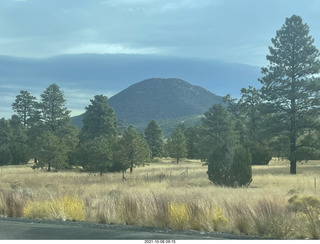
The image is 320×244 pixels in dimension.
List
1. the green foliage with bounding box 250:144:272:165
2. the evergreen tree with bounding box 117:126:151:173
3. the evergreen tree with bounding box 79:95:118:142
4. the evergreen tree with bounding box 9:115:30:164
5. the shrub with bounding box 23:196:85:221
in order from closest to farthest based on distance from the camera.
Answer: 1. the shrub with bounding box 23:196:85:221
2. the evergreen tree with bounding box 117:126:151:173
3. the green foliage with bounding box 250:144:272:165
4. the evergreen tree with bounding box 9:115:30:164
5. the evergreen tree with bounding box 79:95:118:142

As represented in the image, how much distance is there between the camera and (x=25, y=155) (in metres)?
61.6

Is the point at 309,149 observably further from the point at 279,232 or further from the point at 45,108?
the point at 45,108

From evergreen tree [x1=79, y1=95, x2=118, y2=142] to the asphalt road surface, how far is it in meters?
64.3

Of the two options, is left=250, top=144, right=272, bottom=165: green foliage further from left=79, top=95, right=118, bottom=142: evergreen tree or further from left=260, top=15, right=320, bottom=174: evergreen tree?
left=79, top=95, right=118, bottom=142: evergreen tree

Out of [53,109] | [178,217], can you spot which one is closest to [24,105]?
[53,109]

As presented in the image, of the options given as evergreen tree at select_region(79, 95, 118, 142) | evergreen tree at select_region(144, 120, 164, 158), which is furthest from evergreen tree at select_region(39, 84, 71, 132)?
evergreen tree at select_region(144, 120, 164, 158)

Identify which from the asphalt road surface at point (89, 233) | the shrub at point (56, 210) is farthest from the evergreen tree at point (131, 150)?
the asphalt road surface at point (89, 233)

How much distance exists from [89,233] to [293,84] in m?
36.0

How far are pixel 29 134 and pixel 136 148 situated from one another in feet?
126

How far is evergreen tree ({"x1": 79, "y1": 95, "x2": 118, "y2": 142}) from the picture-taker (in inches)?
2915

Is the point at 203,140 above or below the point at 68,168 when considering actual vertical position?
above

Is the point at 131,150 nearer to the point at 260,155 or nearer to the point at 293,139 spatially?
the point at 293,139

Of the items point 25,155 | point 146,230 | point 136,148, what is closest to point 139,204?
point 146,230

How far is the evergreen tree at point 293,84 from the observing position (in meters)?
38.6
